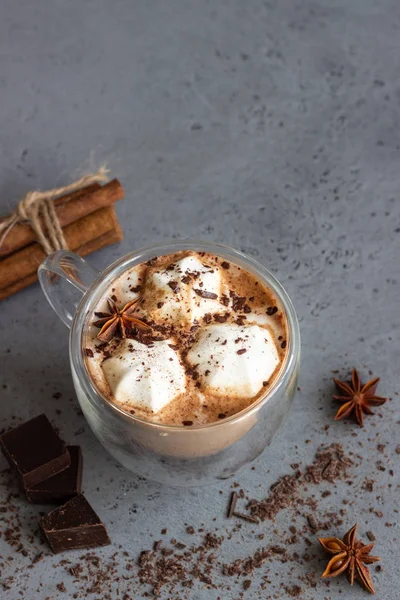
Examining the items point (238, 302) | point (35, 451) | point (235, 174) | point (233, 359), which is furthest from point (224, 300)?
point (235, 174)

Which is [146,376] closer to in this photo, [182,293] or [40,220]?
[182,293]

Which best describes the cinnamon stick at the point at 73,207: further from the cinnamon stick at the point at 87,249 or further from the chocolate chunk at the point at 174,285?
the chocolate chunk at the point at 174,285

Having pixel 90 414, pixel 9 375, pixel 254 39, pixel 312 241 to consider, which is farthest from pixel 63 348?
pixel 254 39

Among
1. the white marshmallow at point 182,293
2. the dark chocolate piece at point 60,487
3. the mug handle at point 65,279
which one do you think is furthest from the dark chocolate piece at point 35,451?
the white marshmallow at point 182,293

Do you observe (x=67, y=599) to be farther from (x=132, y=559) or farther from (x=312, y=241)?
(x=312, y=241)

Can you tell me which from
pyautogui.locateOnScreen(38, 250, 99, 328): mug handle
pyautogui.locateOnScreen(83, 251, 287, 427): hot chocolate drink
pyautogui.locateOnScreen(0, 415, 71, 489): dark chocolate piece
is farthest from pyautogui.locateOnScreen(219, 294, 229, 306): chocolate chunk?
pyautogui.locateOnScreen(0, 415, 71, 489): dark chocolate piece

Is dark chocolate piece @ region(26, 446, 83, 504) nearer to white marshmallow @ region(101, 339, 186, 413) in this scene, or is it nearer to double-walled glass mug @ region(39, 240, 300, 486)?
double-walled glass mug @ region(39, 240, 300, 486)
